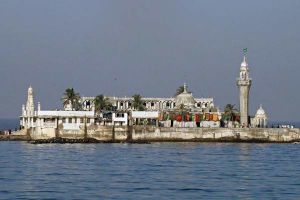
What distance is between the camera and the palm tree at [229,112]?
151 m

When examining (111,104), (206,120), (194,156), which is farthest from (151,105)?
(194,156)

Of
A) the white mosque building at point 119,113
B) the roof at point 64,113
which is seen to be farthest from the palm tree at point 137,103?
the roof at point 64,113

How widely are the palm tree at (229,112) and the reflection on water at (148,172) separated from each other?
20.7m

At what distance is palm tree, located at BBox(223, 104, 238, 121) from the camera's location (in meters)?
151

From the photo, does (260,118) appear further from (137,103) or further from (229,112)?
(137,103)

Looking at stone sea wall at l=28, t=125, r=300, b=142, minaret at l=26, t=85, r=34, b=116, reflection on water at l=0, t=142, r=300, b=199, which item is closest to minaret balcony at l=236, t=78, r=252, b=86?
stone sea wall at l=28, t=125, r=300, b=142

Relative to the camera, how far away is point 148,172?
86.1 m

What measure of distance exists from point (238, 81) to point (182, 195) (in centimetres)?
8354

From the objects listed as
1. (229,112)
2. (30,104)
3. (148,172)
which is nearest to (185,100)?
(229,112)

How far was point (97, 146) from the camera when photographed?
132000 mm

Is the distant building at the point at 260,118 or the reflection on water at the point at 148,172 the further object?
the distant building at the point at 260,118

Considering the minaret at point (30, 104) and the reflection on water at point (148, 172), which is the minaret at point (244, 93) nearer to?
the reflection on water at point (148, 172)

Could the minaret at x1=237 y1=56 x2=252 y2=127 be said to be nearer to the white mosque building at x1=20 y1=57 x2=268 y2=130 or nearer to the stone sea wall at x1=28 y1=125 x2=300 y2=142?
the white mosque building at x1=20 y1=57 x2=268 y2=130

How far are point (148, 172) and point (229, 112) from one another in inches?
2657
